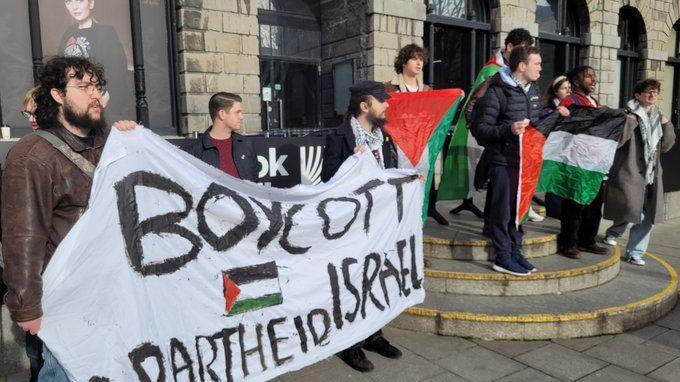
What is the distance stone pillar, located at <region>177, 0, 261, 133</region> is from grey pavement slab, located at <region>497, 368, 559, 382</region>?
20.3ft

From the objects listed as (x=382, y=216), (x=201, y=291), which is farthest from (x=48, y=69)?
(x=382, y=216)

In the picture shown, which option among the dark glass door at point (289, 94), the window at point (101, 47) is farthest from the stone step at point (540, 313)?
the dark glass door at point (289, 94)

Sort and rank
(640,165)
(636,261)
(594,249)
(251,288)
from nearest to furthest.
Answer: (251,288), (594,249), (640,165), (636,261)

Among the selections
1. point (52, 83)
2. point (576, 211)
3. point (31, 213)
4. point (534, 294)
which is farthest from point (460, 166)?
point (31, 213)

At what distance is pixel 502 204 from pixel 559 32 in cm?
1102

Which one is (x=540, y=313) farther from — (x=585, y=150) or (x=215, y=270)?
(x=215, y=270)

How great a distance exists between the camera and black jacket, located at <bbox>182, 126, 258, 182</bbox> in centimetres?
347

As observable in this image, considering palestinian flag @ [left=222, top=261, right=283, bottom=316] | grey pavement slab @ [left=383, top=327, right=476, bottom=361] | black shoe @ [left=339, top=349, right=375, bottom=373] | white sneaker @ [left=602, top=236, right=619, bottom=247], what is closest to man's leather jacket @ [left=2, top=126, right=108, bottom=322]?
palestinian flag @ [left=222, top=261, right=283, bottom=316]

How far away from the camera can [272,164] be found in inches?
201

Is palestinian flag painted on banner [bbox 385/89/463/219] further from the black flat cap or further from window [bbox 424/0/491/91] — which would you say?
window [bbox 424/0/491/91]

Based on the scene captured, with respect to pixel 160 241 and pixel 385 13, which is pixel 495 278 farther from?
pixel 385 13

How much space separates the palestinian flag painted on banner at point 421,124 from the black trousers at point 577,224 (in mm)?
1682

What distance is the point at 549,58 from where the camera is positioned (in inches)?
521

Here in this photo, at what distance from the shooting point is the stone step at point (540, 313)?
155 inches
